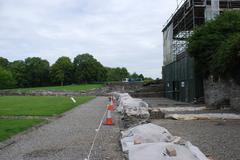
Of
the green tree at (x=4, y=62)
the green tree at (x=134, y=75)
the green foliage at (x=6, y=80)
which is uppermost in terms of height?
the green tree at (x=4, y=62)

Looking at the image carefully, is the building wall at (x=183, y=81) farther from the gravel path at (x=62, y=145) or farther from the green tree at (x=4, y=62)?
the green tree at (x=4, y=62)

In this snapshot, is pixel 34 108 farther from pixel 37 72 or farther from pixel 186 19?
pixel 37 72

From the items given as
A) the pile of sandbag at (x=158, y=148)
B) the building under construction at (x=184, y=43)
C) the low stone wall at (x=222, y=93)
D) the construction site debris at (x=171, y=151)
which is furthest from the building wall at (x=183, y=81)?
the construction site debris at (x=171, y=151)

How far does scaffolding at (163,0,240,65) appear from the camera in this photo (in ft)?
114

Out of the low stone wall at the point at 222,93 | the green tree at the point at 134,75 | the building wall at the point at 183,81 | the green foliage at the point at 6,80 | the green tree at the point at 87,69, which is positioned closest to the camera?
the low stone wall at the point at 222,93

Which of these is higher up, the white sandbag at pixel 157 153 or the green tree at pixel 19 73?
the green tree at pixel 19 73

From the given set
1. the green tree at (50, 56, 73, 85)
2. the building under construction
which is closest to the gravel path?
the building under construction

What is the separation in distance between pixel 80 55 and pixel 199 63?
9522cm

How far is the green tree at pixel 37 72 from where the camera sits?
11562 centimetres

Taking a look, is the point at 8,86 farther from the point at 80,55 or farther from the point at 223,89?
the point at 223,89

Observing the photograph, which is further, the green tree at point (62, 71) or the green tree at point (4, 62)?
the green tree at point (4, 62)

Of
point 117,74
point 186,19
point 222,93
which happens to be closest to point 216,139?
point 222,93

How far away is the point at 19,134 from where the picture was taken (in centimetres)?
1320

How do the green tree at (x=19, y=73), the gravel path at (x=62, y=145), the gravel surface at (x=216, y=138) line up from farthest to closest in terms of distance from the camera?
the green tree at (x=19, y=73), the gravel surface at (x=216, y=138), the gravel path at (x=62, y=145)
